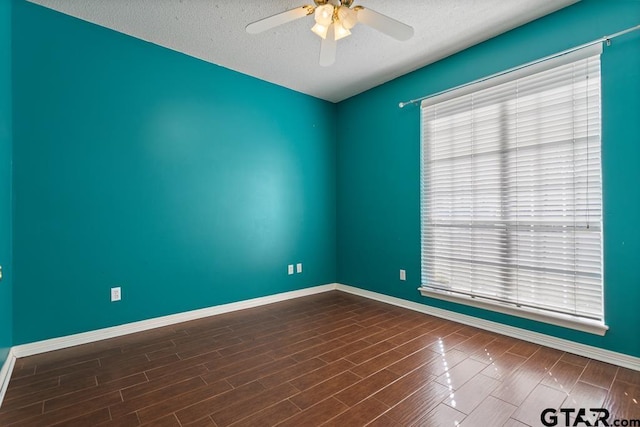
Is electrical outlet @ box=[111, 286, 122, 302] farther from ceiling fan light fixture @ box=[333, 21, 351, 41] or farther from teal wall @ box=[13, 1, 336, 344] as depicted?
ceiling fan light fixture @ box=[333, 21, 351, 41]

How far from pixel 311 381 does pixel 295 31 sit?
2744 mm

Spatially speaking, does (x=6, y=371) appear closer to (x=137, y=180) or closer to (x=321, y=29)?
(x=137, y=180)

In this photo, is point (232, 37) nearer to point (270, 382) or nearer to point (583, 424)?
point (270, 382)

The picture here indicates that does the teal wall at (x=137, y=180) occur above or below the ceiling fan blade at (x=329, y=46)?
below

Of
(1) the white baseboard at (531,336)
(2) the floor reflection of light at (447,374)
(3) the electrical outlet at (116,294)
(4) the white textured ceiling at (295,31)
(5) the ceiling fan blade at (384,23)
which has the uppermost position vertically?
(4) the white textured ceiling at (295,31)

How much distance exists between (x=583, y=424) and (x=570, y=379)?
47 cm

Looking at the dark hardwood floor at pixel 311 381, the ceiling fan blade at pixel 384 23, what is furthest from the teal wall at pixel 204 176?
the ceiling fan blade at pixel 384 23

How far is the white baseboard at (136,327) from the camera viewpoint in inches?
89.3

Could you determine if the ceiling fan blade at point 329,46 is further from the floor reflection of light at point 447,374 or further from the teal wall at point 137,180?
the floor reflection of light at point 447,374

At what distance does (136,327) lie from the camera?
Result: 2.69m

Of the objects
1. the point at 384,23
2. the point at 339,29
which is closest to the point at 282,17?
the point at 339,29

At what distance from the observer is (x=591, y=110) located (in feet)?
7.17

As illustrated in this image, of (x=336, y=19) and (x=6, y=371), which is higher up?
(x=336, y=19)

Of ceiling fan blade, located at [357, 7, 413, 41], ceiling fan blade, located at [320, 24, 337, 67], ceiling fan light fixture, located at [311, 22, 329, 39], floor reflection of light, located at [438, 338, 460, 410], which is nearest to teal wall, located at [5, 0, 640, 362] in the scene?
floor reflection of light, located at [438, 338, 460, 410]
